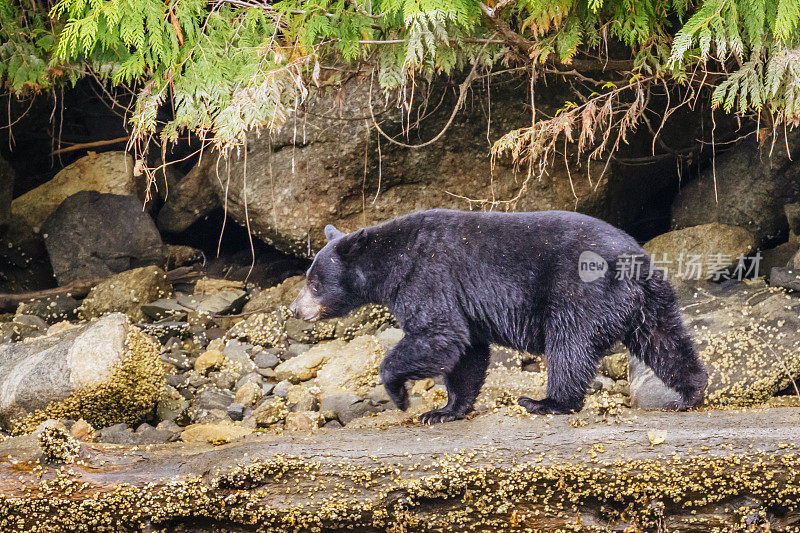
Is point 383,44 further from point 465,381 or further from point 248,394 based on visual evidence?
point 248,394

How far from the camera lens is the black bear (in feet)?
12.9

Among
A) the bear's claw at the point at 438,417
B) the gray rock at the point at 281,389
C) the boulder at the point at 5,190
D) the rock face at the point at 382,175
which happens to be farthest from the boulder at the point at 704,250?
the boulder at the point at 5,190

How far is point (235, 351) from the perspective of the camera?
6.25 metres

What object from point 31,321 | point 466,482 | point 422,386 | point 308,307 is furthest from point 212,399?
point 466,482

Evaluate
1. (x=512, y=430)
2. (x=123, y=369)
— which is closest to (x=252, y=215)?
(x=123, y=369)

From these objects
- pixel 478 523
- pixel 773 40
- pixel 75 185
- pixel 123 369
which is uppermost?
pixel 773 40

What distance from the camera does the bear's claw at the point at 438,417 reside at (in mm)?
4145

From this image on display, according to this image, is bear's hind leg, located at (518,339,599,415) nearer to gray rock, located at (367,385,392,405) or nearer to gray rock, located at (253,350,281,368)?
gray rock, located at (367,385,392,405)

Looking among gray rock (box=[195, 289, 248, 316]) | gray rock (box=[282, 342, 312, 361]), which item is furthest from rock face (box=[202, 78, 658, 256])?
gray rock (box=[282, 342, 312, 361])

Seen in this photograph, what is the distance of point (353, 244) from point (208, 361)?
2217 mm

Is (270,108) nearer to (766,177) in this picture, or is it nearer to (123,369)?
(123,369)

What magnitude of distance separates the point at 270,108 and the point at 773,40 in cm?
299

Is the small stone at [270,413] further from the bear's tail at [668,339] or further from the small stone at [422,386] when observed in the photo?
the bear's tail at [668,339]

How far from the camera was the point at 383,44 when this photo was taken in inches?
195
